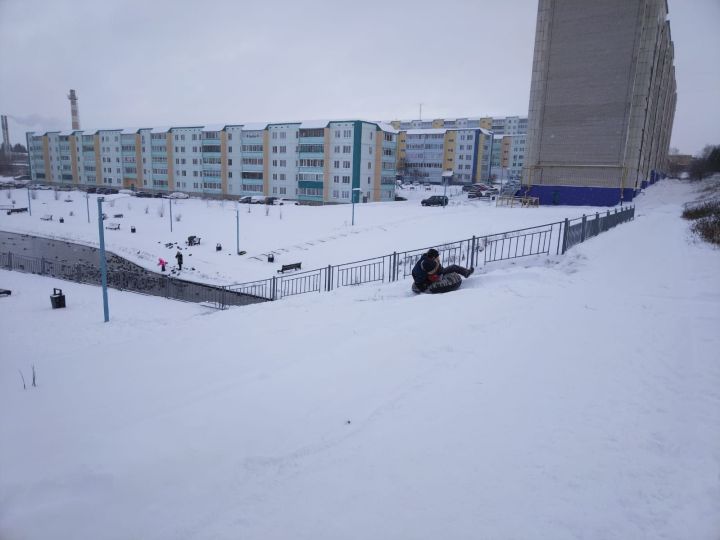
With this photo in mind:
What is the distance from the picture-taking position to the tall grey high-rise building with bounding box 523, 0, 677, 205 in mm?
38844

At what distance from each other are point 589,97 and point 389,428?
45.8 m

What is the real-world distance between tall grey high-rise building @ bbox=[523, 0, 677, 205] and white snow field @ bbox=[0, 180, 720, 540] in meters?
36.8

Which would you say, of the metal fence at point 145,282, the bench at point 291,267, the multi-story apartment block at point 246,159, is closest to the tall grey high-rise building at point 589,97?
the multi-story apartment block at point 246,159

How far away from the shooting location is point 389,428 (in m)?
4.58

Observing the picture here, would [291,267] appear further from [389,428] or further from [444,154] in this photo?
[444,154]

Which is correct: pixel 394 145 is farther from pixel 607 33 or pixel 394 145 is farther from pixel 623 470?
pixel 623 470

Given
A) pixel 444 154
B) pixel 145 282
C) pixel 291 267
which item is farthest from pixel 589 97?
pixel 444 154

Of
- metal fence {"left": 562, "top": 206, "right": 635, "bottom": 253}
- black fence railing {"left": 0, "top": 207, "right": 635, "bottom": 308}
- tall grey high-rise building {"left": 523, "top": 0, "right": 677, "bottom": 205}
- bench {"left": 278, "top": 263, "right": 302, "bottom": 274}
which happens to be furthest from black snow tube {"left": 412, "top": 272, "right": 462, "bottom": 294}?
tall grey high-rise building {"left": 523, "top": 0, "right": 677, "bottom": 205}

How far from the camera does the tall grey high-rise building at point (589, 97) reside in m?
38.8

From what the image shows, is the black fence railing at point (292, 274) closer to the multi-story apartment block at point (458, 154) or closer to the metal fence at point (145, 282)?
the metal fence at point (145, 282)

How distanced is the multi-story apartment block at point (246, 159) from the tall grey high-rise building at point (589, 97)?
20790 mm

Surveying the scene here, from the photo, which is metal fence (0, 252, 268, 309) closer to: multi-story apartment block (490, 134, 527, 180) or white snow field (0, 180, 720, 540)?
white snow field (0, 180, 720, 540)

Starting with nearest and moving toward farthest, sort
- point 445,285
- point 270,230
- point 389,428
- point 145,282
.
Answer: point 389,428, point 445,285, point 145,282, point 270,230

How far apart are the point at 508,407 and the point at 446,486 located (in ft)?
5.18
